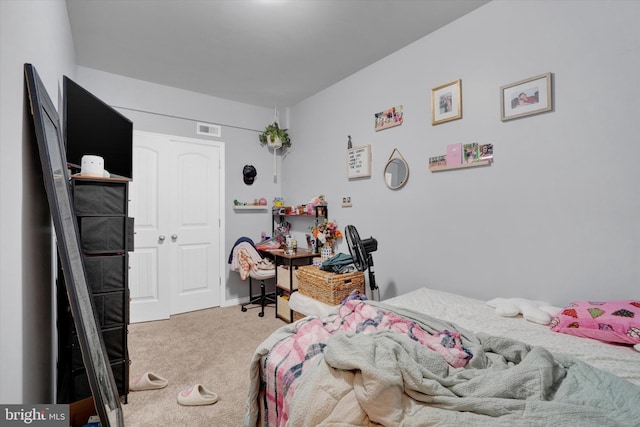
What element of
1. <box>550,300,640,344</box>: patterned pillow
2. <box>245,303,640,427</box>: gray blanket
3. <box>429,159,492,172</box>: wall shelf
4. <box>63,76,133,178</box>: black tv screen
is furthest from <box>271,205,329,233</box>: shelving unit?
<box>245,303,640,427</box>: gray blanket

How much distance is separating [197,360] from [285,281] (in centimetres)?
127

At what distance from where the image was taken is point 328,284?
110 inches

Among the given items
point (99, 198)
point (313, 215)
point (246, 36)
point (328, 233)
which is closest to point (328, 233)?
point (328, 233)

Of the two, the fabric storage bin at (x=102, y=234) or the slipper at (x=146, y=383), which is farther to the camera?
the slipper at (x=146, y=383)

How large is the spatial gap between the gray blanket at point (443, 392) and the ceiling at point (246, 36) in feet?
7.79

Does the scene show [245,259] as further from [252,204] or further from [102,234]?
[102,234]

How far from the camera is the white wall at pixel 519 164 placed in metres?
1.72

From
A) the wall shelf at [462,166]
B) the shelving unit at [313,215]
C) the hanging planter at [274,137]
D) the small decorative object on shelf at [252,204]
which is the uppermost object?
the hanging planter at [274,137]

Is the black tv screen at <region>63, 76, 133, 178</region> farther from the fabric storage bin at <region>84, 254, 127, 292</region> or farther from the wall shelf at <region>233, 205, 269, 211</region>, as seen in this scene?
the wall shelf at <region>233, 205, 269, 211</region>

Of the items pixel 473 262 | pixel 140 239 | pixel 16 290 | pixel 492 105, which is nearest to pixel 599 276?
pixel 473 262

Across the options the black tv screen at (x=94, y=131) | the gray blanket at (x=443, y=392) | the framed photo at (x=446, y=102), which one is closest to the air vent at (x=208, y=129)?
the black tv screen at (x=94, y=131)

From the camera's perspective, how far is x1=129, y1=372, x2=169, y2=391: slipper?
2172 mm

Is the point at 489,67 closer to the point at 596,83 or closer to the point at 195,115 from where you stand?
the point at 596,83

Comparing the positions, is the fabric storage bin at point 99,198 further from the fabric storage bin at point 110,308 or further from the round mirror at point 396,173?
the round mirror at point 396,173
